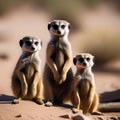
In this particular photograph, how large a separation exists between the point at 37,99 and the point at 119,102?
1.30 m

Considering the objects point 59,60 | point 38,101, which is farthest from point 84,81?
point 38,101

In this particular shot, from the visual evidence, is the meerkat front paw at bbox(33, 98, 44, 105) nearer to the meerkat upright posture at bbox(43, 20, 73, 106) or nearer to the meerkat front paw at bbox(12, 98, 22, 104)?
the meerkat upright posture at bbox(43, 20, 73, 106)

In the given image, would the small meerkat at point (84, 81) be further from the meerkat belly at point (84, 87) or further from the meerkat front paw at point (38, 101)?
the meerkat front paw at point (38, 101)

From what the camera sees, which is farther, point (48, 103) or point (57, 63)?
point (57, 63)

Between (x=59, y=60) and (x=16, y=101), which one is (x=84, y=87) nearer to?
(x=59, y=60)

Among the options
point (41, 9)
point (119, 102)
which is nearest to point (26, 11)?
point (41, 9)

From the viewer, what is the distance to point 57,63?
7.33 m

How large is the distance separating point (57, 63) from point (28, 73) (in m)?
0.41

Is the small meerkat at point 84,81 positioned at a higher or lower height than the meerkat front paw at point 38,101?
higher

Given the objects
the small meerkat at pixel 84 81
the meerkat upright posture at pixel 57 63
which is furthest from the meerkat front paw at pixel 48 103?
the small meerkat at pixel 84 81

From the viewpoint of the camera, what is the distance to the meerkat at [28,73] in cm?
708

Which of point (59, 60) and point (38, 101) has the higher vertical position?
point (59, 60)

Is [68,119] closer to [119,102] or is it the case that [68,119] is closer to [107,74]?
[119,102]

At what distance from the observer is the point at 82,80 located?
7148mm
